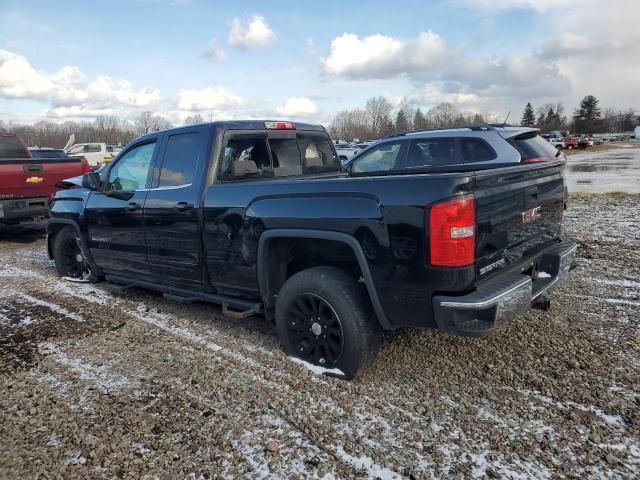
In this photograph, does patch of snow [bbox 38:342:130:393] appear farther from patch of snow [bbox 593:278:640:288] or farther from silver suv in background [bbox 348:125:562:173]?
patch of snow [bbox 593:278:640:288]

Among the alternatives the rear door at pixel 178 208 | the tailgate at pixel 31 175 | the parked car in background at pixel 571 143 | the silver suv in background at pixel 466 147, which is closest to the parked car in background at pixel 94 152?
the tailgate at pixel 31 175

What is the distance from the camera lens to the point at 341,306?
327 cm

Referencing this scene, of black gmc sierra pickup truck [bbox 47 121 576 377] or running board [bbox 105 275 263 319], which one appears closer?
black gmc sierra pickup truck [bbox 47 121 576 377]

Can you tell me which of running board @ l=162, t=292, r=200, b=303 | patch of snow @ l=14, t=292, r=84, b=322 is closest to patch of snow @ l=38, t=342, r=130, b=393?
patch of snow @ l=14, t=292, r=84, b=322

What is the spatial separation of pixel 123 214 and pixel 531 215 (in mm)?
3866

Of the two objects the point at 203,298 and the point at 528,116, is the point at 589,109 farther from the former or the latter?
the point at 203,298

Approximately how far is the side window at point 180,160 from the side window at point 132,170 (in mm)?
303

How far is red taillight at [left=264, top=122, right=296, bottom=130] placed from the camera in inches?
181

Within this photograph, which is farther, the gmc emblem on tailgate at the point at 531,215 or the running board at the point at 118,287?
the running board at the point at 118,287

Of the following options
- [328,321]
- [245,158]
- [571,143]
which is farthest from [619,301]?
[571,143]

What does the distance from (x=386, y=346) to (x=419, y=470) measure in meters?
1.52

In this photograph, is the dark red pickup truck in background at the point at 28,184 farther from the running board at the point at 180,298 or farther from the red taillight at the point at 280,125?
the red taillight at the point at 280,125

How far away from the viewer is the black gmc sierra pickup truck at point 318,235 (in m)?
2.84

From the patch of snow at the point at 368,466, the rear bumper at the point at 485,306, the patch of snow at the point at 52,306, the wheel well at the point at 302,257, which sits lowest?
the patch of snow at the point at 368,466
